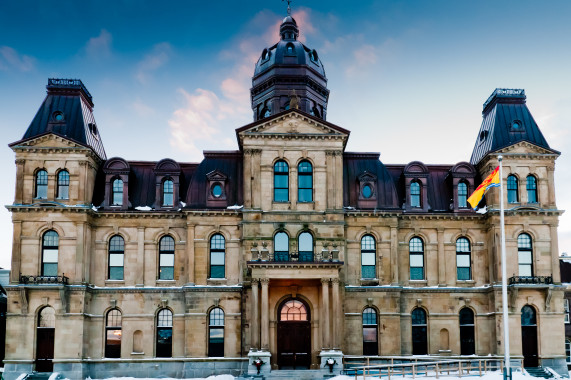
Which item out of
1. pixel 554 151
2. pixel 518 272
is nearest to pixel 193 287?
pixel 518 272

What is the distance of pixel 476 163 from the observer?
48.0m

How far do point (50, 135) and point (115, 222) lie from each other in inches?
277

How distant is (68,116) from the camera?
149 ft

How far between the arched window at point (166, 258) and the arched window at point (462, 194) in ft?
66.1

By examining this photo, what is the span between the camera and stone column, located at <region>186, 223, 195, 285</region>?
43.0 metres

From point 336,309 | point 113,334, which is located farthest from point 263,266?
point 113,334

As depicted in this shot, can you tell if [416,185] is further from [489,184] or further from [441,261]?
[489,184]

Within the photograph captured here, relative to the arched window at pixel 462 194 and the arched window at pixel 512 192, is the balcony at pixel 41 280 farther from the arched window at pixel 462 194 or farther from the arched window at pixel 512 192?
the arched window at pixel 512 192

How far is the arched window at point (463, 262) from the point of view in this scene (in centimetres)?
4600

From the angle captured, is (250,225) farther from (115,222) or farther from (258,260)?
(115,222)

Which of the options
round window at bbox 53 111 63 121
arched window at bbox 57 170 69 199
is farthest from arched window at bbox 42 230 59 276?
round window at bbox 53 111 63 121

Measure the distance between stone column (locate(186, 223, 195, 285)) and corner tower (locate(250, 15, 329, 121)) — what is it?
12369 mm

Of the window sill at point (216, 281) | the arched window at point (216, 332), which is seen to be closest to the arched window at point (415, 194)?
the window sill at point (216, 281)

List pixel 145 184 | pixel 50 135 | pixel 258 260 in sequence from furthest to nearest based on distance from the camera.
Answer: pixel 145 184, pixel 50 135, pixel 258 260
